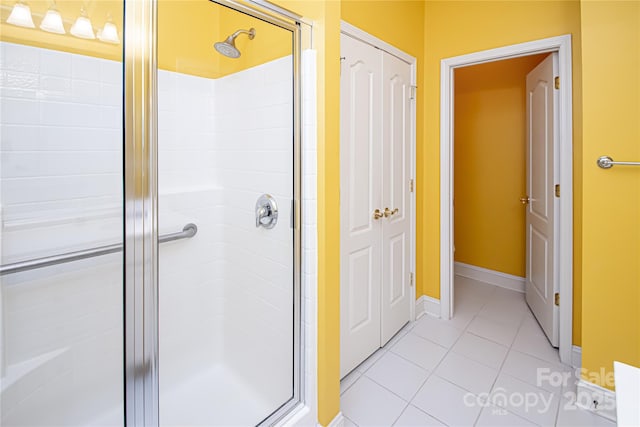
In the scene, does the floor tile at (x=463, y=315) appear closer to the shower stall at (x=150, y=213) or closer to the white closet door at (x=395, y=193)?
the white closet door at (x=395, y=193)

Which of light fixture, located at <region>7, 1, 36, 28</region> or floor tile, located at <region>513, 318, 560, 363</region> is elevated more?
light fixture, located at <region>7, 1, 36, 28</region>

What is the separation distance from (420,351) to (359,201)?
115cm

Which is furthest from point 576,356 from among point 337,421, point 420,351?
point 337,421

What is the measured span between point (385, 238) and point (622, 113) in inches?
55.8

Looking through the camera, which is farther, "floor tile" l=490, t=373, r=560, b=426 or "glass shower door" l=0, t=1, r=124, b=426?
"floor tile" l=490, t=373, r=560, b=426

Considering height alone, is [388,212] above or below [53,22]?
below

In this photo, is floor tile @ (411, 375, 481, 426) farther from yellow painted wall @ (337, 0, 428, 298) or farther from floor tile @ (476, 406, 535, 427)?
yellow painted wall @ (337, 0, 428, 298)

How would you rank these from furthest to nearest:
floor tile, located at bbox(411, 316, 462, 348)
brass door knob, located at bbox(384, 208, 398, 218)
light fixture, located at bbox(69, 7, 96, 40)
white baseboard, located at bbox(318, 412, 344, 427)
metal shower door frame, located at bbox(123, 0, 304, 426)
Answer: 1. floor tile, located at bbox(411, 316, 462, 348)
2. brass door knob, located at bbox(384, 208, 398, 218)
3. white baseboard, located at bbox(318, 412, 344, 427)
4. light fixture, located at bbox(69, 7, 96, 40)
5. metal shower door frame, located at bbox(123, 0, 304, 426)

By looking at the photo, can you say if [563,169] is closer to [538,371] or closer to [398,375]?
[538,371]

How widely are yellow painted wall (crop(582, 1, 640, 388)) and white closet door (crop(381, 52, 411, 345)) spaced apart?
1.06 metres

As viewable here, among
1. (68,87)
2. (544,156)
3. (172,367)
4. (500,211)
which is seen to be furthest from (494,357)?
(68,87)

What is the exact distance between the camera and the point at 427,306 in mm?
2852

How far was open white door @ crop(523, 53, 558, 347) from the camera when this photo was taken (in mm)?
2264

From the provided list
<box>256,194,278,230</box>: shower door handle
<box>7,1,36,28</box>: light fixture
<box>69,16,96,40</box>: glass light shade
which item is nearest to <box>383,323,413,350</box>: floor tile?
<box>256,194,278,230</box>: shower door handle
